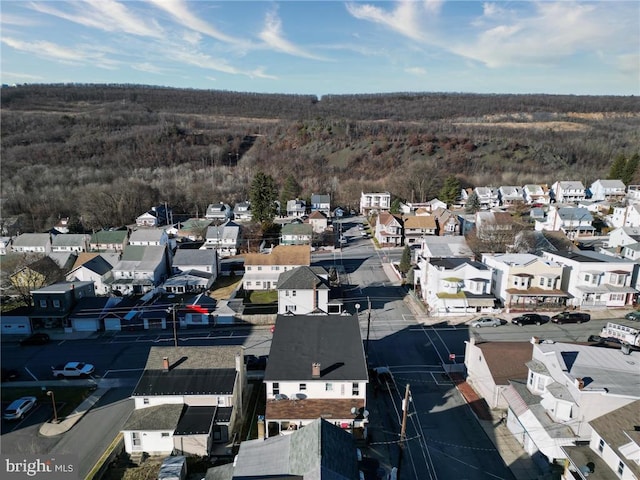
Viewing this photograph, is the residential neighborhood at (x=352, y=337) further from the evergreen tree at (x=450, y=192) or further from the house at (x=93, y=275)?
the evergreen tree at (x=450, y=192)

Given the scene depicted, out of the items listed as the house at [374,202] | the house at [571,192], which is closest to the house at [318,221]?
the house at [374,202]

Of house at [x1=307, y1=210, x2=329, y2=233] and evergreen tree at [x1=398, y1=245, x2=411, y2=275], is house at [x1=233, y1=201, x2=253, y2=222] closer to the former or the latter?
house at [x1=307, y1=210, x2=329, y2=233]

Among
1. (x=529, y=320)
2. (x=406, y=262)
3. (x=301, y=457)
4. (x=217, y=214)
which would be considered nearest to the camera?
(x=301, y=457)

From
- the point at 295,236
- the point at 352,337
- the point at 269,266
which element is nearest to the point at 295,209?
the point at 295,236

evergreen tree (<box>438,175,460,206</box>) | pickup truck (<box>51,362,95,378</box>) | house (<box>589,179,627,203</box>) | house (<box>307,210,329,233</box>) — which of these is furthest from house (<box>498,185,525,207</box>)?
pickup truck (<box>51,362,95,378</box>)

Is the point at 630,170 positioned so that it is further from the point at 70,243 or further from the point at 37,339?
the point at 70,243

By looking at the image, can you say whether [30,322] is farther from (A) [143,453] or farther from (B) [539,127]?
(B) [539,127]
